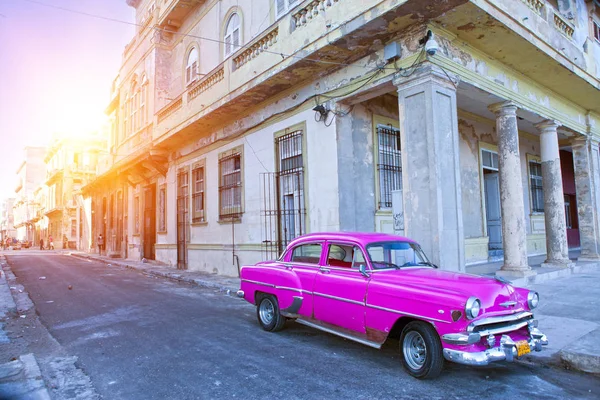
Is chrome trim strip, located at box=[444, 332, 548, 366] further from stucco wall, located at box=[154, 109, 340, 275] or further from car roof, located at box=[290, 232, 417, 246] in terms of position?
stucco wall, located at box=[154, 109, 340, 275]

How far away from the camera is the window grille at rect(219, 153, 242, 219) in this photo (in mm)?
12820

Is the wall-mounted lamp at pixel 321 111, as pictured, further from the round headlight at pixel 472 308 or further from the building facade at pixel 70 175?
the building facade at pixel 70 175

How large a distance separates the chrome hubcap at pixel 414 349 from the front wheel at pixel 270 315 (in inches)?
90.1

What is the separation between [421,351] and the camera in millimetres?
4305

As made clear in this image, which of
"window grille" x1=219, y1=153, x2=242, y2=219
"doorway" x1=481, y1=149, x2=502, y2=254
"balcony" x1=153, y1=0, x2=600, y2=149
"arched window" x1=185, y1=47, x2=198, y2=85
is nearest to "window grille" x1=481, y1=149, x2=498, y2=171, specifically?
"doorway" x1=481, y1=149, x2=502, y2=254

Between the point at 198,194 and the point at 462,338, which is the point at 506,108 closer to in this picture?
the point at 462,338

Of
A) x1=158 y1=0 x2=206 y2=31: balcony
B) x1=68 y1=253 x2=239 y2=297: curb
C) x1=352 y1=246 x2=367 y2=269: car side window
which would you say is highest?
x1=158 y1=0 x2=206 y2=31: balcony

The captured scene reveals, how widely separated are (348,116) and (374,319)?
5722mm

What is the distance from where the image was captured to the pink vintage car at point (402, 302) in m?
3.95

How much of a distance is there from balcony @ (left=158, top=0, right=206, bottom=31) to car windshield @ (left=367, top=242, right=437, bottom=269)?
1314 centimetres

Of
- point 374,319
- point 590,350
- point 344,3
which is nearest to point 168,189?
point 344,3

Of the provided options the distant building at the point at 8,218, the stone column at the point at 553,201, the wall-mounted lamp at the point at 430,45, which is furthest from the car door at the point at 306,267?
the distant building at the point at 8,218

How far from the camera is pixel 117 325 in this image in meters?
6.78

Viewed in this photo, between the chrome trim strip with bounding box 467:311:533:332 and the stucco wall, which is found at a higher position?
the stucco wall
